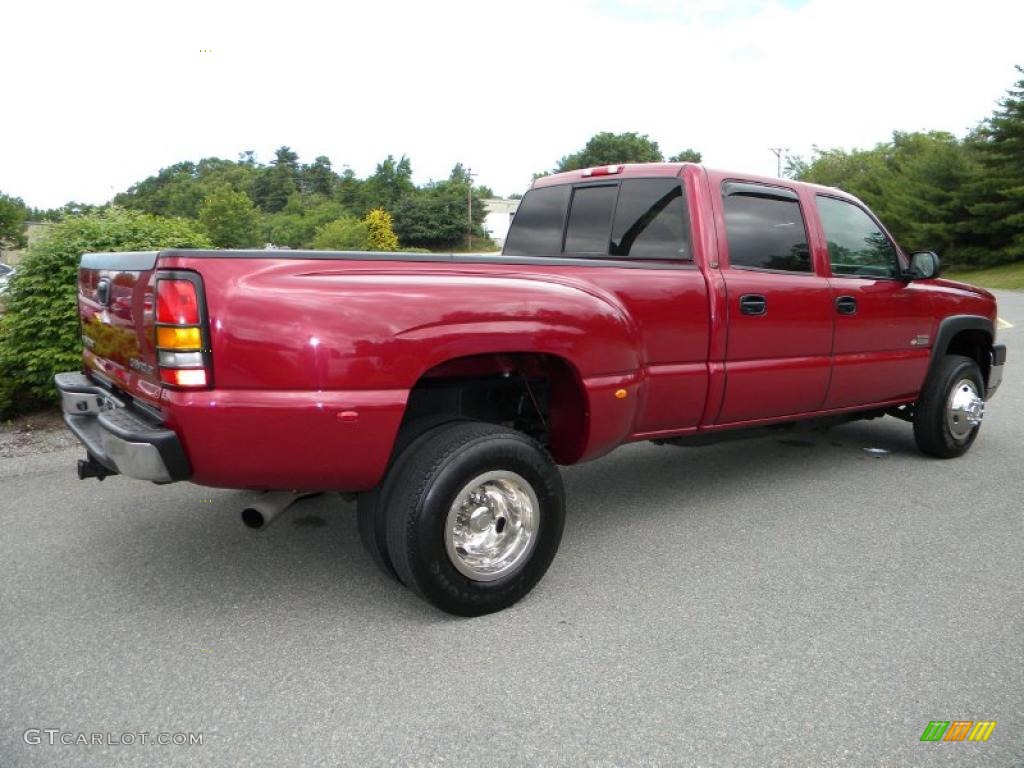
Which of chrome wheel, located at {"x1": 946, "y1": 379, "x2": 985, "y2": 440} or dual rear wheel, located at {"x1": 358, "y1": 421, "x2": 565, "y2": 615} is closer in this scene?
dual rear wheel, located at {"x1": 358, "y1": 421, "x2": 565, "y2": 615}

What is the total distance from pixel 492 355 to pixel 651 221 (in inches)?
57.5

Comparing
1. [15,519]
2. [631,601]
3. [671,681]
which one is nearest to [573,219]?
[631,601]

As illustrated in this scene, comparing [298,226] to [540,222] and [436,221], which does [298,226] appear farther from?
[540,222]

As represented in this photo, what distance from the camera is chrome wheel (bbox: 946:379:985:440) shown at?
17.8 ft

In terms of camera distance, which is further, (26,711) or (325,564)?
(325,564)

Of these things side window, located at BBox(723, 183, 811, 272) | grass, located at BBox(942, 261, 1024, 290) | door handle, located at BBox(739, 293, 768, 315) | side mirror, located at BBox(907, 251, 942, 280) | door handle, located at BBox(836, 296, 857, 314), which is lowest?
grass, located at BBox(942, 261, 1024, 290)

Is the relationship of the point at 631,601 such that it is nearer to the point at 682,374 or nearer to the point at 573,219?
the point at 682,374

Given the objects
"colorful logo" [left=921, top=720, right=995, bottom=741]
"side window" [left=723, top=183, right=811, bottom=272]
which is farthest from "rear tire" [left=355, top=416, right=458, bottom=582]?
"side window" [left=723, top=183, right=811, bottom=272]

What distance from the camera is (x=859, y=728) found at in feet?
7.86

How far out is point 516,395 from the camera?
3.79 meters

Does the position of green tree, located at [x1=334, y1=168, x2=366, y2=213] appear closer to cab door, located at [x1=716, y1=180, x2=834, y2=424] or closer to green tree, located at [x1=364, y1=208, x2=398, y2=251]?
green tree, located at [x1=364, y1=208, x2=398, y2=251]

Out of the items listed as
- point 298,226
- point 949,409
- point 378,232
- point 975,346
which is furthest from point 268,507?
point 298,226

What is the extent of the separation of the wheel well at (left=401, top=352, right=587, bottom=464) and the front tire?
0.30 meters

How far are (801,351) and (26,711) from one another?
12.8ft
